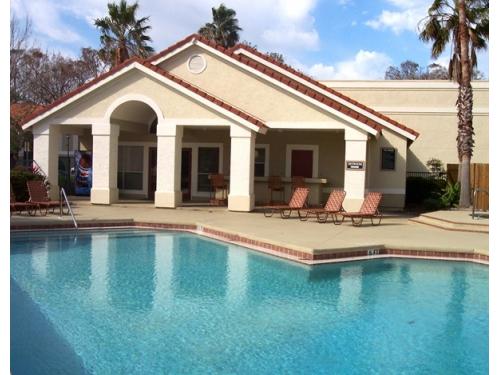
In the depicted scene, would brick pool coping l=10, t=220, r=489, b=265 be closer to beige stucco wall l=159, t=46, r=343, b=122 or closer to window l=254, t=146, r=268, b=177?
beige stucco wall l=159, t=46, r=343, b=122

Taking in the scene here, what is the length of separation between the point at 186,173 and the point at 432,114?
1629 cm

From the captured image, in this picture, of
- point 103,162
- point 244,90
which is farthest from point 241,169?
point 103,162

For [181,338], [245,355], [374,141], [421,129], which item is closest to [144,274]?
[181,338]

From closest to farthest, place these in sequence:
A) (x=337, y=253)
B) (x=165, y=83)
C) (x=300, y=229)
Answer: (x=337, y=253)
(x=300, y=229)
(x=165, y=83)

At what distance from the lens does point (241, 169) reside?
819 inches

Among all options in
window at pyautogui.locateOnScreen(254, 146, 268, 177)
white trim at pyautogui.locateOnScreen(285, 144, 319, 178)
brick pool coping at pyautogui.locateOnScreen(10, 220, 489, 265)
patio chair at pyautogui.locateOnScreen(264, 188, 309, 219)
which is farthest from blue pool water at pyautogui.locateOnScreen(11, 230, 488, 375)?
window at pyautogui.locateOnScreen(254, 146, 268, 177)

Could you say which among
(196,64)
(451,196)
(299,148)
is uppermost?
(196,64)

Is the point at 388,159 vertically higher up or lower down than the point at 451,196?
higher up

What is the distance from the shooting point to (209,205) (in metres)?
23.1

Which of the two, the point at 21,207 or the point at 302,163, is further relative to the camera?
the point at 302,163

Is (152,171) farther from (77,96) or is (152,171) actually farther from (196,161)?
(77,96)

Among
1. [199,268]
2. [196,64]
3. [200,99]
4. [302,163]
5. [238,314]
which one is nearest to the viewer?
[238,314]

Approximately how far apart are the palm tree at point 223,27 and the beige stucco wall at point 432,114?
21.8 meters

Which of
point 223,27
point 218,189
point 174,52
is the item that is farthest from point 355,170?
point 223,27
